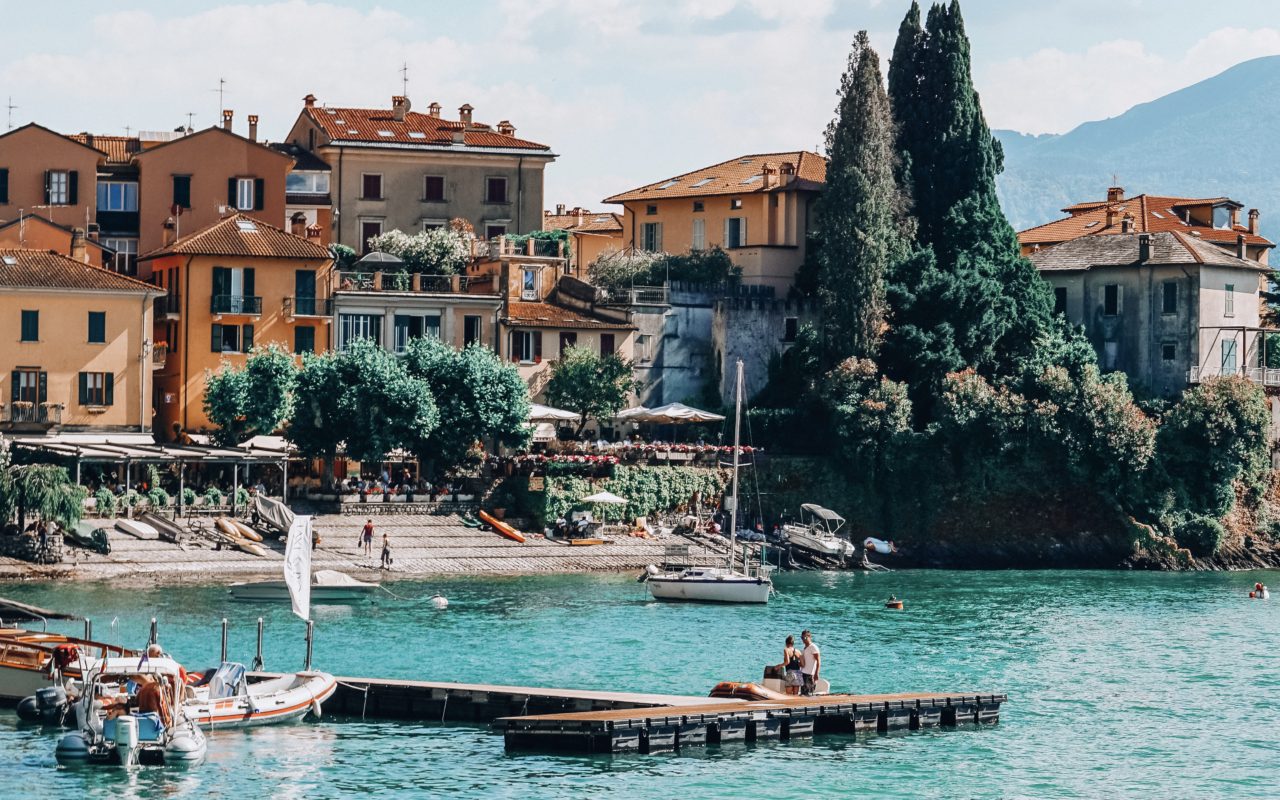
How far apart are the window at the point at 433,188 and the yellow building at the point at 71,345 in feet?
59.3

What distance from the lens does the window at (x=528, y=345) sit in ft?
294

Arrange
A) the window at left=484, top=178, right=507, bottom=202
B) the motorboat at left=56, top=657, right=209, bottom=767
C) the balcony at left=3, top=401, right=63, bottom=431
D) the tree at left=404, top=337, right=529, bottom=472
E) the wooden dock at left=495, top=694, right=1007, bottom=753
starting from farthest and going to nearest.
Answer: the window at left=484, top=178, right=507, bottom=202, the tree at left=404, top=337, right=529, bottom=472, the balcony at left=3, top=401, right=63, bottom=431, the wooden dock at left=495, top=694, right=1007, bottom=753, the motorboat at left=56, top=657, right=209, bottom=767

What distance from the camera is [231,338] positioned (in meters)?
84.9

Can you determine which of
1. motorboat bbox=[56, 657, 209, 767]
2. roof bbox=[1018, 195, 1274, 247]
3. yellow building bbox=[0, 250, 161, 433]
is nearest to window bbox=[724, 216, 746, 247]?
roof bbox=[1018, 195, 1274, 247]

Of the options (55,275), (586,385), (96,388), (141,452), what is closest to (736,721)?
(141,452)

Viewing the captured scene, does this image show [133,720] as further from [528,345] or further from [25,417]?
[528,345]

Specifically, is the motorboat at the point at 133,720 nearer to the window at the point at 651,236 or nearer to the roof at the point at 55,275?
the roof at the point at 55,275

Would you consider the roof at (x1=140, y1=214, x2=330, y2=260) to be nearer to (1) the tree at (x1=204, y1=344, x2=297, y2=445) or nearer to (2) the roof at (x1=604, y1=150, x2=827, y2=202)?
(1) the tree at (x1=204, y1=344, x2=297, y2=445)

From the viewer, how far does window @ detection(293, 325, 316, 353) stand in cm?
8631

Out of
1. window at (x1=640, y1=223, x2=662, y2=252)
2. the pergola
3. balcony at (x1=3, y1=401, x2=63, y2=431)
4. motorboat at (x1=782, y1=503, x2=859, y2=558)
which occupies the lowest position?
motorboat at (x1=782, y1=503, x2=859, y2=558)

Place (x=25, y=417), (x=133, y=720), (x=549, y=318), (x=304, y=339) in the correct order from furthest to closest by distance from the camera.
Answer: (x=549, y=318)
(x=304, y=339)
(x=25, y=417)
(x=133, y=720)

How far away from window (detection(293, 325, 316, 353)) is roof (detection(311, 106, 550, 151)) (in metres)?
12.4

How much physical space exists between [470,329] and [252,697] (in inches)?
1811

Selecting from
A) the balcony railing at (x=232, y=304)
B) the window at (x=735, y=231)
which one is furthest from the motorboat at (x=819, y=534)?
the balcony railing at (x=232, y=304)
